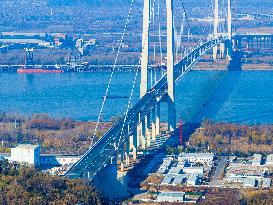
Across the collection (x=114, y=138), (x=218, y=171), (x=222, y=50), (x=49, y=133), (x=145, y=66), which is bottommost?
(x=218, y=171)

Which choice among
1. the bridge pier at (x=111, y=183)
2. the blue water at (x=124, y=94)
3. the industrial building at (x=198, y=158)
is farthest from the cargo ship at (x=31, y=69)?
the bridge pier at (x=111, y=183)

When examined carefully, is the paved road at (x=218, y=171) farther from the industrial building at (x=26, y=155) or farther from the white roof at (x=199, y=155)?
the industrial building at (x=26, y=155)

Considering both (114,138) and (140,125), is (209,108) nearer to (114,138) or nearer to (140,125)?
(140,125)

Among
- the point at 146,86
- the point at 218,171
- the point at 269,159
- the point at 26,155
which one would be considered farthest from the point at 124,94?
the point at 26,155

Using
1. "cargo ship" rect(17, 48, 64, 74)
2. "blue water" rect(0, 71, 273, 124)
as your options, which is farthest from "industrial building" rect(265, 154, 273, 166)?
"cargo ship" rect(17, 48, 64, 74)

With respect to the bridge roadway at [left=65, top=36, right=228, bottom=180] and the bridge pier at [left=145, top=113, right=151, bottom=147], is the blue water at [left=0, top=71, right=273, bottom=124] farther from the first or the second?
the bridge pier at [left=145, top=113, right=151, bottom=147]

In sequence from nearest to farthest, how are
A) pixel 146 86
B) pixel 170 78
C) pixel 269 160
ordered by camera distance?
pixel 269 160
pixel 146 86
pixel 170 78
